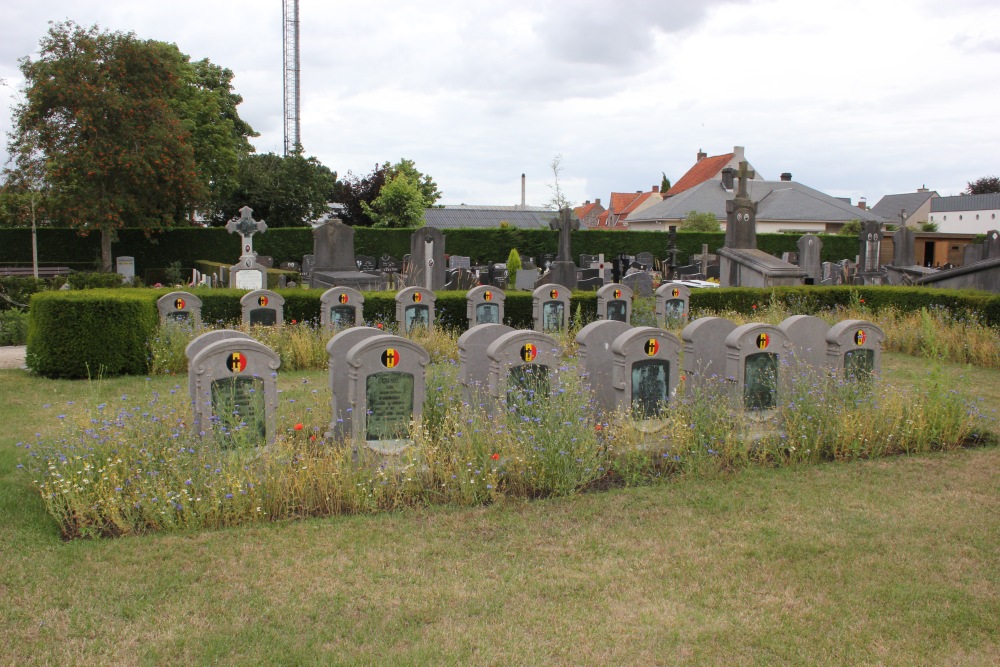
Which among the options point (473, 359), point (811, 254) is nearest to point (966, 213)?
point (811, 254)

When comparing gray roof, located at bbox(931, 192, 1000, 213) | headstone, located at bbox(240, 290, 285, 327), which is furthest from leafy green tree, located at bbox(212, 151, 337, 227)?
gray roof, located at bbox(931, 192, 1000, 213)

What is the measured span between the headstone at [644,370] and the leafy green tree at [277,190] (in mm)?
31356

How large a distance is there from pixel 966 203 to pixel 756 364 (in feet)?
232

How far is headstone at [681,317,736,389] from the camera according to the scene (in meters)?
8.61

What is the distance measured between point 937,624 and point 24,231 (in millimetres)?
32710

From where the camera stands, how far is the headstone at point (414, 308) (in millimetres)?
14086

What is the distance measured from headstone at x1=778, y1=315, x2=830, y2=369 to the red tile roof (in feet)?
159

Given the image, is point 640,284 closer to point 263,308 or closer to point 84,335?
point 263,308

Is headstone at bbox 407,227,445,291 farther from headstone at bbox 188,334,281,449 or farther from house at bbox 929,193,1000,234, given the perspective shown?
house at bbox 929,193,1000,234

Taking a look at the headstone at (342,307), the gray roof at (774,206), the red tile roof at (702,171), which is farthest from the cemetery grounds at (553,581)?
the red tile roof at (702,171)

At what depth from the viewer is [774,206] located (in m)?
49.7

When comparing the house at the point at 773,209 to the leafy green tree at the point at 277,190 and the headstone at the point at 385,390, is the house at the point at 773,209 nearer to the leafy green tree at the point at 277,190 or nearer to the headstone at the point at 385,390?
the leafy green tree at the point at 277,190

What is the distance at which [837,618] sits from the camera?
440 cm

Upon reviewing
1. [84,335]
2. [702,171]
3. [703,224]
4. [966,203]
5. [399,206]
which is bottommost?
[84,335]
